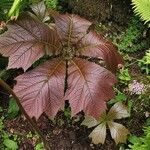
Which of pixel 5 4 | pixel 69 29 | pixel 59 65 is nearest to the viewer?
pixel 59 65

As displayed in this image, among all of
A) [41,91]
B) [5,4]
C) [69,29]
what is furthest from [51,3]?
[41,91]

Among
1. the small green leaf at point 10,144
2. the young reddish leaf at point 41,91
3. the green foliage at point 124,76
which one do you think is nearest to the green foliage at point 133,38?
the green foliage at point 124,76

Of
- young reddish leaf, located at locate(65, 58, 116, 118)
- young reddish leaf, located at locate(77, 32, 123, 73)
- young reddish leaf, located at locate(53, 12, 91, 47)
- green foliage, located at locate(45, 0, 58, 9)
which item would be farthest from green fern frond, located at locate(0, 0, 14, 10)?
young reddish leaf, located at locate(65, 58, 116, 118)

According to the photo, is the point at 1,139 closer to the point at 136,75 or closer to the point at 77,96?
the point at 77,96

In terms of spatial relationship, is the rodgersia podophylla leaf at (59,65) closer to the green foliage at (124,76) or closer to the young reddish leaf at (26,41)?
the young reddish leaf at (26,41)

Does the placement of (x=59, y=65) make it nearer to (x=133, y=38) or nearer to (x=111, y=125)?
(x=111, y=125)

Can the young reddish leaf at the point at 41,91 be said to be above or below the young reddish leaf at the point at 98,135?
above
